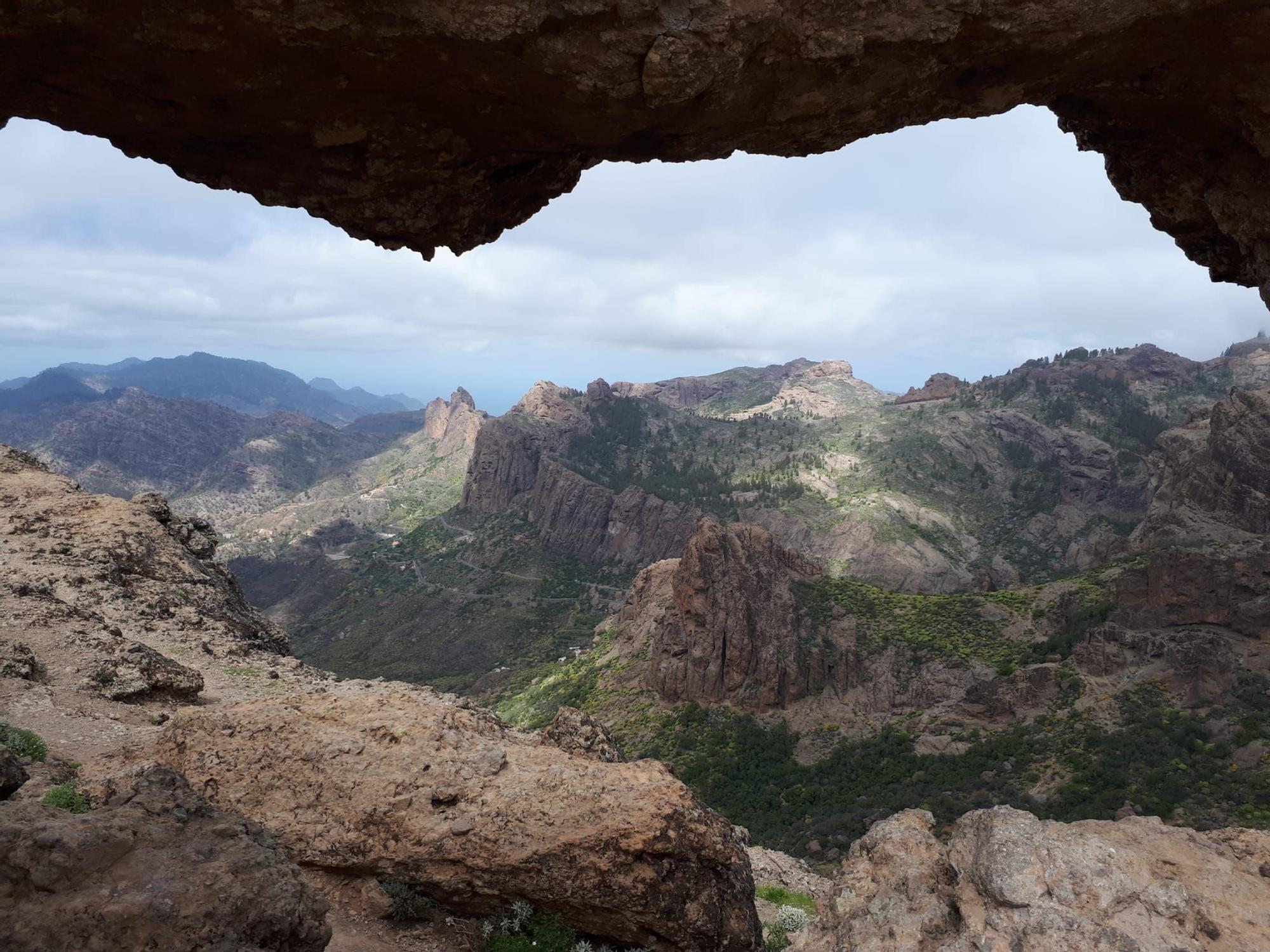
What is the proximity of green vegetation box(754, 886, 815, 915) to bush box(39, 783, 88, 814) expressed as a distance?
1379 cm

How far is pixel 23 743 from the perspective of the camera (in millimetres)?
10961

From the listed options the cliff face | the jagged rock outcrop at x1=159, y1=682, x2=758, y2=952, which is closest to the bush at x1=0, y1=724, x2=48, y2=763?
the jagged rock outcrop at x1=159, y1=682, x2=758, y2=952

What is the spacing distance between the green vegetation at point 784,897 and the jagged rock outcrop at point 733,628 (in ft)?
155

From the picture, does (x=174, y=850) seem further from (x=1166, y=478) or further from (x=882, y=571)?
(x=882, y=571)

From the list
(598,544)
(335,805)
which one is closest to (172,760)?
(335,805)

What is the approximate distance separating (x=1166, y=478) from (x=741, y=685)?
174 feet

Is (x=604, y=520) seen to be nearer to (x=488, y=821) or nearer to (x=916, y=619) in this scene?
(x=916, y=619)

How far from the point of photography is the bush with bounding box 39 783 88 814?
9008mm

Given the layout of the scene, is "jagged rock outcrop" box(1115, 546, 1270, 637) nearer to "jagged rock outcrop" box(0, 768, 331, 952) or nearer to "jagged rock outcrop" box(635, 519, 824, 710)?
"jagged rock outcrop" box(635, 519, 824, 710)

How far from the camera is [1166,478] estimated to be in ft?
245

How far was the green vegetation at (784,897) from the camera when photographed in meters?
16.7

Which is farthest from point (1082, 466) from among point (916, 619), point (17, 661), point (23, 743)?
point (23, 743)

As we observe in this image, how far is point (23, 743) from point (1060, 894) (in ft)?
52.0

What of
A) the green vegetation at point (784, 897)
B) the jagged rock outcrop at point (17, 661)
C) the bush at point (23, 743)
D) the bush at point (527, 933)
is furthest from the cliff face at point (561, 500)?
the bush at point (527, 933)
